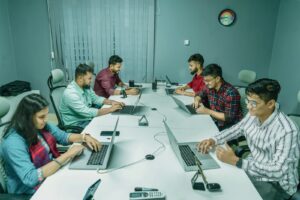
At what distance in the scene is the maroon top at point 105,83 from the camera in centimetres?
350

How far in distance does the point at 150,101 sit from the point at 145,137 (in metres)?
1.10

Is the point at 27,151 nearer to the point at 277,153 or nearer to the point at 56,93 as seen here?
the point at 56,93

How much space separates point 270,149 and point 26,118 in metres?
1.56

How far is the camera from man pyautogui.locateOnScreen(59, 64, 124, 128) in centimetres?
257

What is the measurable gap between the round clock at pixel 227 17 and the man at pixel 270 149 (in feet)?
9.91

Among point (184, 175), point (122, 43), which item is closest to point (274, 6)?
point (122, 43)

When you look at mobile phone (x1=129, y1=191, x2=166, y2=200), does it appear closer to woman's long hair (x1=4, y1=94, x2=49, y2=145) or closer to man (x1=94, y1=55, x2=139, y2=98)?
woman's long hair (x1=4, y1=94, x2=49, y2=145)

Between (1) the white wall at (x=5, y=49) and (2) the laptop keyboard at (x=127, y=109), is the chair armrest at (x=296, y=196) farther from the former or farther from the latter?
(1) the white wall at (x=5, y=49)

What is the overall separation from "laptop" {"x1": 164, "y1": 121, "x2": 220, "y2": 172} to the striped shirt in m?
0.22

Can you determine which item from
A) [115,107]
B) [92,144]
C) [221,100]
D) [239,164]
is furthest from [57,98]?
[239,164]

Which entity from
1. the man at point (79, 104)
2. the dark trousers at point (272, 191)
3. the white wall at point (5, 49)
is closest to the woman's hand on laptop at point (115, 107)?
the man at point (79, 104)

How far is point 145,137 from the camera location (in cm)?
201

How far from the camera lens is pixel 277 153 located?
4.90 feet

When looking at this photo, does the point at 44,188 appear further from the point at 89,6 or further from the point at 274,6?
the point at 274,6
